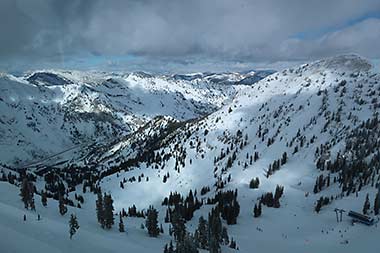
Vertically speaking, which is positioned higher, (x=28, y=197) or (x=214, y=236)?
(x=28, y=197)

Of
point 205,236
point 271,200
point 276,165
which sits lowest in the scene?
point 271,200

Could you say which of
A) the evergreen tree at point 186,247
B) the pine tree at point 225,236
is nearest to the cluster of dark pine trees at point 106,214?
the evergreen tree at point 186,247

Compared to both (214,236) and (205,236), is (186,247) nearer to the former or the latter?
(214,236)

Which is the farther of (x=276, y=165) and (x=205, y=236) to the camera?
(x=276, y=165)

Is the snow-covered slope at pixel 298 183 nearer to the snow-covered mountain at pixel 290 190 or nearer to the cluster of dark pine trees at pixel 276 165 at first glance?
the snow-covered mountain at pixel 290 190

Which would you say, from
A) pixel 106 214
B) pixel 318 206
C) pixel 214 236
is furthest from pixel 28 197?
pixel 318 206

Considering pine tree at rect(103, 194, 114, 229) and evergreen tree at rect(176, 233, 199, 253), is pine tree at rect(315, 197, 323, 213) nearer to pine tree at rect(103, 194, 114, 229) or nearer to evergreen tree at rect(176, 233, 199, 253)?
evergreen tree at rect(176, 233, 199, 253)

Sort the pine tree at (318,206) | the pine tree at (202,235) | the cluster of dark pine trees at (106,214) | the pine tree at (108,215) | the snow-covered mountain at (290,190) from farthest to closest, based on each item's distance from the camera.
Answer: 1. the pine tree at (318,206)
2. the snow-covered mountain at (290,190)
3. the cluster of dark pine trees at (106,214)
4. the pine tree at (108,215)
5. the pine tree at (202,235)

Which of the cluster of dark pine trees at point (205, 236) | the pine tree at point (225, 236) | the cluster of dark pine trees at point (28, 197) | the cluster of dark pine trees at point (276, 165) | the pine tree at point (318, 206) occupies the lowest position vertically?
the pine tree at point (318, 206)

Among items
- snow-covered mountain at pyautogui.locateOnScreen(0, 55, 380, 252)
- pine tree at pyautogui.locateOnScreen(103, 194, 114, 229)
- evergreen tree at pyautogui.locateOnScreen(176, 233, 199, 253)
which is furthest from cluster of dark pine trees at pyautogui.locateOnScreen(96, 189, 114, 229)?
evergreen tree at pyautogui.locateOnScreen(176, 233, 199, 253)

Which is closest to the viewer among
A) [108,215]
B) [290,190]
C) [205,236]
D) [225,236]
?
[205,236]

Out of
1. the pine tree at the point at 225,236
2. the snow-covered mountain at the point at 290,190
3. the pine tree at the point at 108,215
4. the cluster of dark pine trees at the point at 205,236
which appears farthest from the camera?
the snow-covered mountain at the point at 290,190
